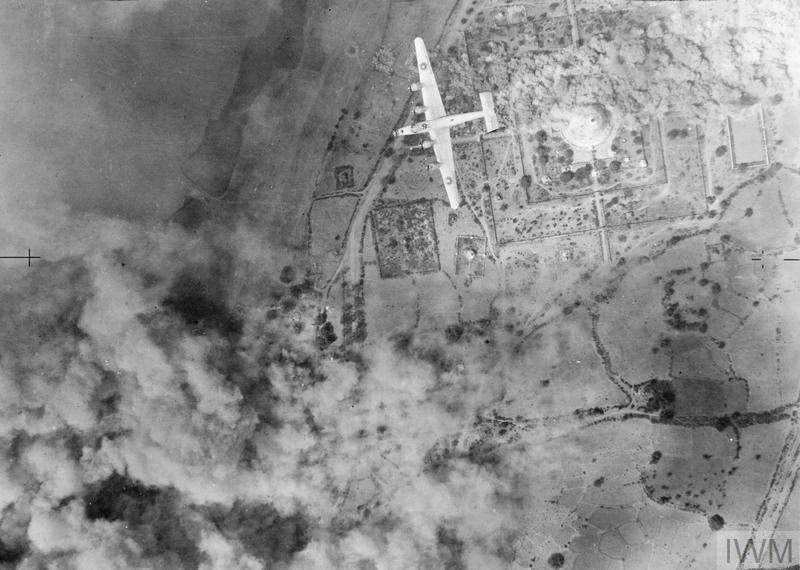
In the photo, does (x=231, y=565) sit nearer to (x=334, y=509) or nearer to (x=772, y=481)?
(x=334, y=509)

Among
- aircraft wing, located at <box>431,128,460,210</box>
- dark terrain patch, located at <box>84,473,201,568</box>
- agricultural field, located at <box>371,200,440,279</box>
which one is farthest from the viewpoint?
agricultural field, located at <box>371,200,440,279</box>

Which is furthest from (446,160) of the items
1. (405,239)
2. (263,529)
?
(263,529)

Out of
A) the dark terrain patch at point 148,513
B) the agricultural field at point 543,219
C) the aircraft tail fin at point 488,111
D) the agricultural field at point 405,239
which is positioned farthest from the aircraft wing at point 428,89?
the dark terrain patch at point 148,513

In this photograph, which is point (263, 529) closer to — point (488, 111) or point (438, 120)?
point (438, 120)

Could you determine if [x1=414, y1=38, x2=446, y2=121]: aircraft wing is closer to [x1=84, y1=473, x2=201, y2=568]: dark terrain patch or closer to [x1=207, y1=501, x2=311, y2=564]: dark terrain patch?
[x1=207, y1=501, x2=311, y2=564]: dark terrain patch

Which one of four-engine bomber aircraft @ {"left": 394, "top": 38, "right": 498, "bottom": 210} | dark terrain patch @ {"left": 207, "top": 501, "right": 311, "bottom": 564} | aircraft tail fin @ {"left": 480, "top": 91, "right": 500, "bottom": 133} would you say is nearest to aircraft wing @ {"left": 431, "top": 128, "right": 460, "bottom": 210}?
four-engine bomber aircraft @ {"left": 394, "top": 38, "right": 498, "bottom": 210}

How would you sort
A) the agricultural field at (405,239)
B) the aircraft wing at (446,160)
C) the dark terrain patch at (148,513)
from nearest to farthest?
the dark terrain patch at (148,513) < the aircraft wing at (446,160) < the agricultural field at (405,239)

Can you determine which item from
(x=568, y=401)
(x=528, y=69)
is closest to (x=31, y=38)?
(x=528, y=69)

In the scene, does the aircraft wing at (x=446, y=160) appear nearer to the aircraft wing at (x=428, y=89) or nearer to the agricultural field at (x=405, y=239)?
the aircraft wing at (x=428, y=89)
